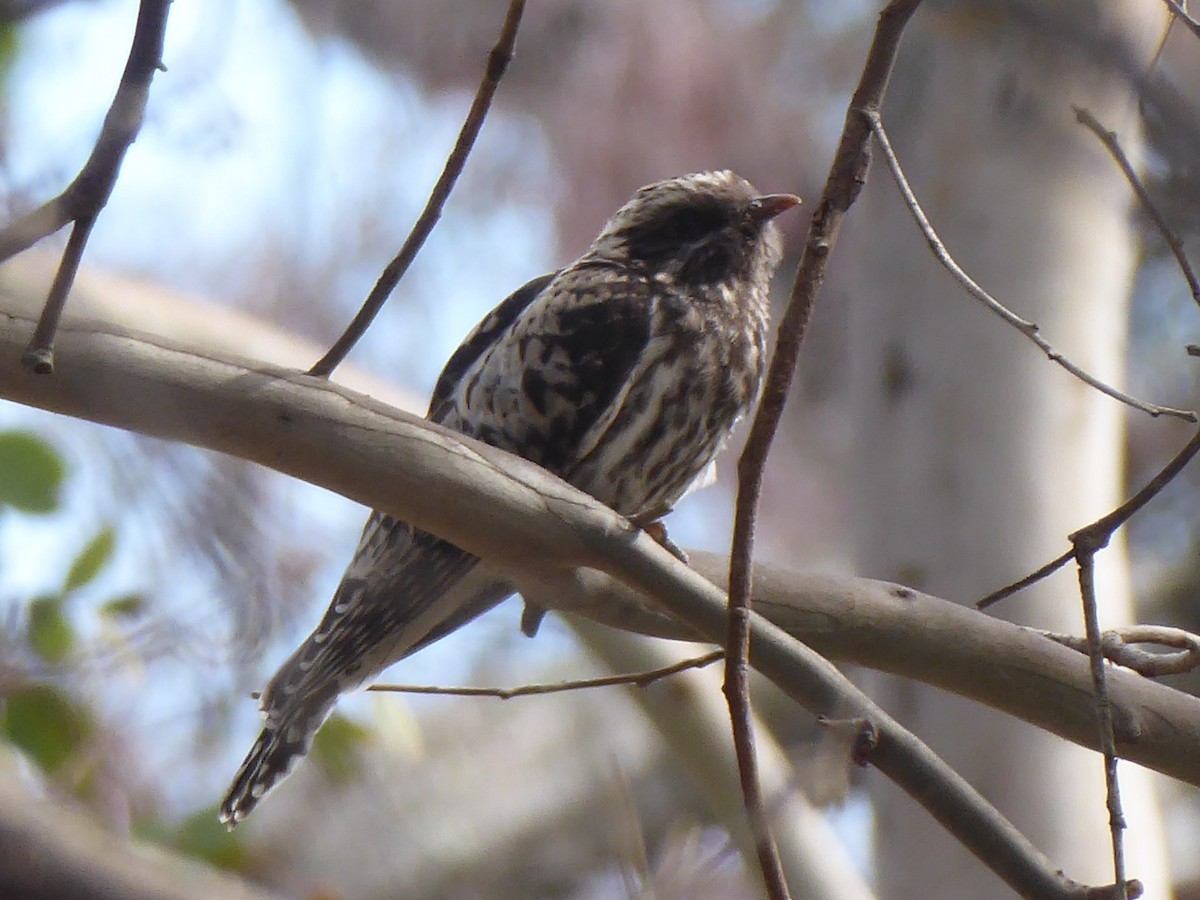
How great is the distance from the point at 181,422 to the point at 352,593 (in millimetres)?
879

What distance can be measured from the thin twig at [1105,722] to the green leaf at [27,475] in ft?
6.10

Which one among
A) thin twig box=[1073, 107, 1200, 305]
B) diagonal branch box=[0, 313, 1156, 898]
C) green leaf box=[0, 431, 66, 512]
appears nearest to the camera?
diagonal branch box=[0, 313, 1156, 898]

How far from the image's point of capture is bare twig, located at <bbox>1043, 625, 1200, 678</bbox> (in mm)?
2136

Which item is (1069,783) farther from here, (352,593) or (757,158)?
(757,158)

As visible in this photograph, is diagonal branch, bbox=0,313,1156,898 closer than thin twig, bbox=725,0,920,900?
No

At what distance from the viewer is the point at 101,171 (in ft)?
5.40

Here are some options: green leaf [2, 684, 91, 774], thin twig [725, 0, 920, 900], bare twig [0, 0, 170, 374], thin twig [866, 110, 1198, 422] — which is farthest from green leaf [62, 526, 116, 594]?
thin twig [866, 110, 1198, 422]

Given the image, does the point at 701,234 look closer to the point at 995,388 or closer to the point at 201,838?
the point at 995,388

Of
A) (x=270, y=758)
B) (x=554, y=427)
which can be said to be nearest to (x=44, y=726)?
(x=270, y=758)

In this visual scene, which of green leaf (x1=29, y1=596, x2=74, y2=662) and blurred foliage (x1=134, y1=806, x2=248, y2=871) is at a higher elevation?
green leaf (x1=29, y1=596, x2=74, y2=662)

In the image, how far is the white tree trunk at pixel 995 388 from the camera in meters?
3.27

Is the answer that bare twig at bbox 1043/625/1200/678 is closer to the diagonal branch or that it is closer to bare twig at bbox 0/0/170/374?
the diagonal branch

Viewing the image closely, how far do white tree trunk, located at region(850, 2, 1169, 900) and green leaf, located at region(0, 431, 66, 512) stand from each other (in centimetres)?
194

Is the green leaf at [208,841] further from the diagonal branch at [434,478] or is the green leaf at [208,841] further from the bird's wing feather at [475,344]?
the diagonal branch at [434,478]
